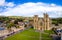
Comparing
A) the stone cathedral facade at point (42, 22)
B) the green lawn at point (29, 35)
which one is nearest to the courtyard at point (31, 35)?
the green lawn at point (29, 35)

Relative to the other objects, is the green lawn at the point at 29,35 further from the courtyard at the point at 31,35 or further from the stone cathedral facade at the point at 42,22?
the stone cathedral facade at the point at 42,22

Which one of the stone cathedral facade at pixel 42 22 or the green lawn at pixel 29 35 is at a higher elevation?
the stone cathedral facade at pixel 42 22

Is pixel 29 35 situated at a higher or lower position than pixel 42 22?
lower

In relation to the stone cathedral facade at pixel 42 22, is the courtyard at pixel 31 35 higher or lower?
lower

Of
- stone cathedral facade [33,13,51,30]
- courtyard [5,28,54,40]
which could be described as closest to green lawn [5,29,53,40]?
courtyard [5,28,54,40]

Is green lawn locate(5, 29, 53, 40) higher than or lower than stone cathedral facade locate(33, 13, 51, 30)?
lower

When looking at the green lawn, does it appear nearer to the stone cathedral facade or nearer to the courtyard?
the courtyard

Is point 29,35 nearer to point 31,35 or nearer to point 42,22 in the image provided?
point 31,35

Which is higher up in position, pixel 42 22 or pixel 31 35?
pixel 42 22

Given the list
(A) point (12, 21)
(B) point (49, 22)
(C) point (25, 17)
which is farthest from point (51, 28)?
(A) point (12, 21)

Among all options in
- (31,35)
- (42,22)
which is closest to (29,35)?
(31,35)
